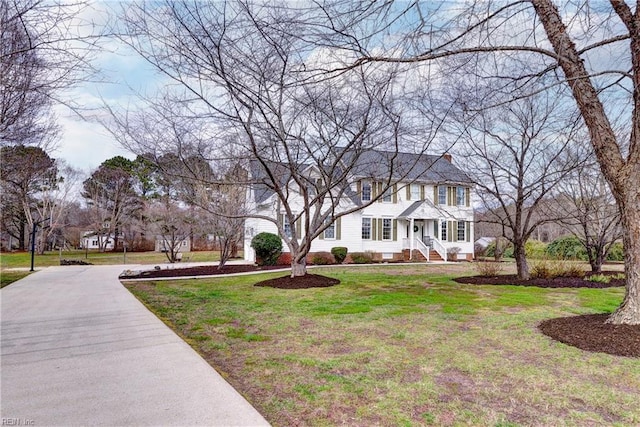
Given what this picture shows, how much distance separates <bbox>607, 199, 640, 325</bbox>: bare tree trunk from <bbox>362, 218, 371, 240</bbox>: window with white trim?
18358mm

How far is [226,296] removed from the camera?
9266mm

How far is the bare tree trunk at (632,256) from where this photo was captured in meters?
5.00

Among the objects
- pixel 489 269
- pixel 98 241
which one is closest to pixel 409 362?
pixel 489 269

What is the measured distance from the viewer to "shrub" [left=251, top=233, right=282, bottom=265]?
61.6 ft

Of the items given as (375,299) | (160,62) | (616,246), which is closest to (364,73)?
(160,62)

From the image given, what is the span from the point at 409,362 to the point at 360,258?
1787 cm

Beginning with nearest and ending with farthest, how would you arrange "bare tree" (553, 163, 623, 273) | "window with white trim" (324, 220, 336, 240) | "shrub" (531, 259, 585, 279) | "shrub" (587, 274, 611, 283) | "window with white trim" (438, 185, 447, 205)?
"shrub" (587, 274, 611, 283) < "shrub" (531, 259, 585, 279) < "bare tree" (553, 163, 623, 273) < "window with white trim" (324, 220, 336, 240) < "window with white trim" (438, 185, 447, 205)

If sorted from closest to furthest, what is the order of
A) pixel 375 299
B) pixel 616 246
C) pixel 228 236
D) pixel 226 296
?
pixel 375 299, pixel 226 296, pixel 228 236, pixel 616 246

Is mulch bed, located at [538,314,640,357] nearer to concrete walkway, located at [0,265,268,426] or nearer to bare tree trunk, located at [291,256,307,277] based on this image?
concrete walkway, located at [0,265,268,426]

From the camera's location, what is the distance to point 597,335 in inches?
198

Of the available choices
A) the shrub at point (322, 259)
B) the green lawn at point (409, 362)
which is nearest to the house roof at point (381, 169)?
the shrub at point (322, 259)

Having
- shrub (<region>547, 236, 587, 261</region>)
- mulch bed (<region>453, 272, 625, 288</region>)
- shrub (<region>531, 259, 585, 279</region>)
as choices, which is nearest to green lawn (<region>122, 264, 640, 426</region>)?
mulch bed (<region>453, 272, 625, 288</region>)

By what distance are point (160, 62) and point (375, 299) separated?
A: 6232mm

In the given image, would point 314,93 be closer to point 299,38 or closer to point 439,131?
point 439,131
